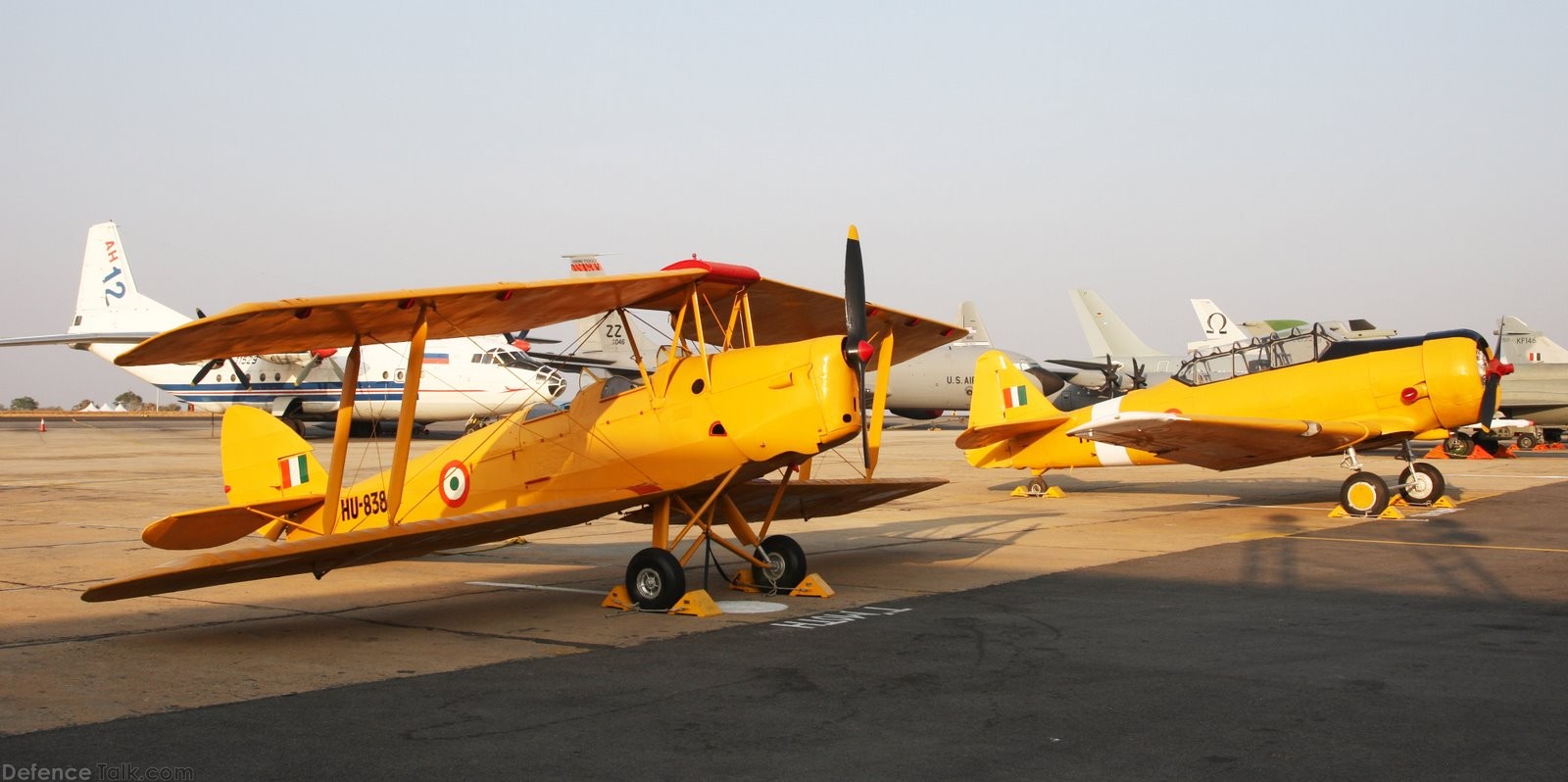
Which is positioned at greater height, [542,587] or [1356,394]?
[1356,394]

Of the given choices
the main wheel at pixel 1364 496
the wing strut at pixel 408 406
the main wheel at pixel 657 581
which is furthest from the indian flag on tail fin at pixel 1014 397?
the wing strut at pixel 408 406

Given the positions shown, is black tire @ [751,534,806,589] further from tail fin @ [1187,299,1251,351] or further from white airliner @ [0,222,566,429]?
tail fin @ [1187,299,1251,351]

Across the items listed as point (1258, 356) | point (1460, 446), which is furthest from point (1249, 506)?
point (1460, 446)

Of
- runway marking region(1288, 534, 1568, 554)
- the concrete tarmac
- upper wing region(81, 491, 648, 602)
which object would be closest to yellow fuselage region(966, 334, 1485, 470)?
the concrete tarmac

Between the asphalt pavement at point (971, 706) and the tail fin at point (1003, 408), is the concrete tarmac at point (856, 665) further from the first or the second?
the tail fin at point (1003, 408)

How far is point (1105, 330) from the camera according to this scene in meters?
50.1

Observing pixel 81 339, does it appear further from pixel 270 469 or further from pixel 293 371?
pixel 270 469

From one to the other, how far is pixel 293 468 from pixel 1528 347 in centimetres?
4766

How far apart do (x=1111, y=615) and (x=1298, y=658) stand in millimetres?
1680

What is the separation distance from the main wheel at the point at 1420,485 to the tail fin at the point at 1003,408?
4.80 m

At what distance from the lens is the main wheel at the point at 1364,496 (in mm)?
14930

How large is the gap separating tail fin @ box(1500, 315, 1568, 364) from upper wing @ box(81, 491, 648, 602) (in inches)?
1787

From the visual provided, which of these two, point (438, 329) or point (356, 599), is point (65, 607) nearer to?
point (356, 599)

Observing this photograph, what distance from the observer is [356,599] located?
930cm
